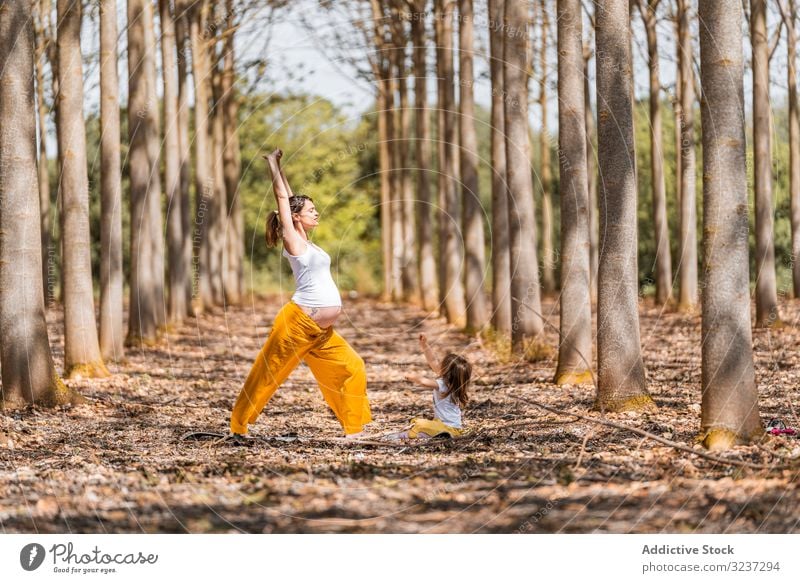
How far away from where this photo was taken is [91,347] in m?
14.9

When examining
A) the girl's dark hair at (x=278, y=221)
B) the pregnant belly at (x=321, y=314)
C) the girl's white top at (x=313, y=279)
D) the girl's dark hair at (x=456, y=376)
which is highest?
the girl's dark hair at (x=278, y=221)

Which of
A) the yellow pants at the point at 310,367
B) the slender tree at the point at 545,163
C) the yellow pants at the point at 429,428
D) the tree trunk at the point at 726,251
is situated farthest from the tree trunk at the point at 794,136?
the yellow pants at the point at 310,367

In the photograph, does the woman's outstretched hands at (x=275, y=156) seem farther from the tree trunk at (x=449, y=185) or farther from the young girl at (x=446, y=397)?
the tree trunk at (x=449, y=185)

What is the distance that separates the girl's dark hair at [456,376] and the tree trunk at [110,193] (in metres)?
8.34

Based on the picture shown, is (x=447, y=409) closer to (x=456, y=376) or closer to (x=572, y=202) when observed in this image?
(x=456, y=376)

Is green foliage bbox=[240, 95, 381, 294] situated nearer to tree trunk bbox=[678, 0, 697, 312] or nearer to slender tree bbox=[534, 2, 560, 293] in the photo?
slender tree bbox=[534, 2, 560, 293]

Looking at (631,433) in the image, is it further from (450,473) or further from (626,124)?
(626,124)

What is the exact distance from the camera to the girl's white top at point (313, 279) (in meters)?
9.76

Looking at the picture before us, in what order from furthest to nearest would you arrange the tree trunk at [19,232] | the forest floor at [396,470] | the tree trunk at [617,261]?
1. the tree trunk at [19,232]
2. the tree trunk at [617,261]
3. the forest floor at [396,470]

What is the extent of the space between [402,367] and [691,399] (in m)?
7.75

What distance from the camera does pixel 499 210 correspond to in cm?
1948

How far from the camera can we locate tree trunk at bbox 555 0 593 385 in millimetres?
13531

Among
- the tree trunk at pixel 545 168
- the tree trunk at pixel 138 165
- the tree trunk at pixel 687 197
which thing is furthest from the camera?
the tree trunk at pixel 545 168
